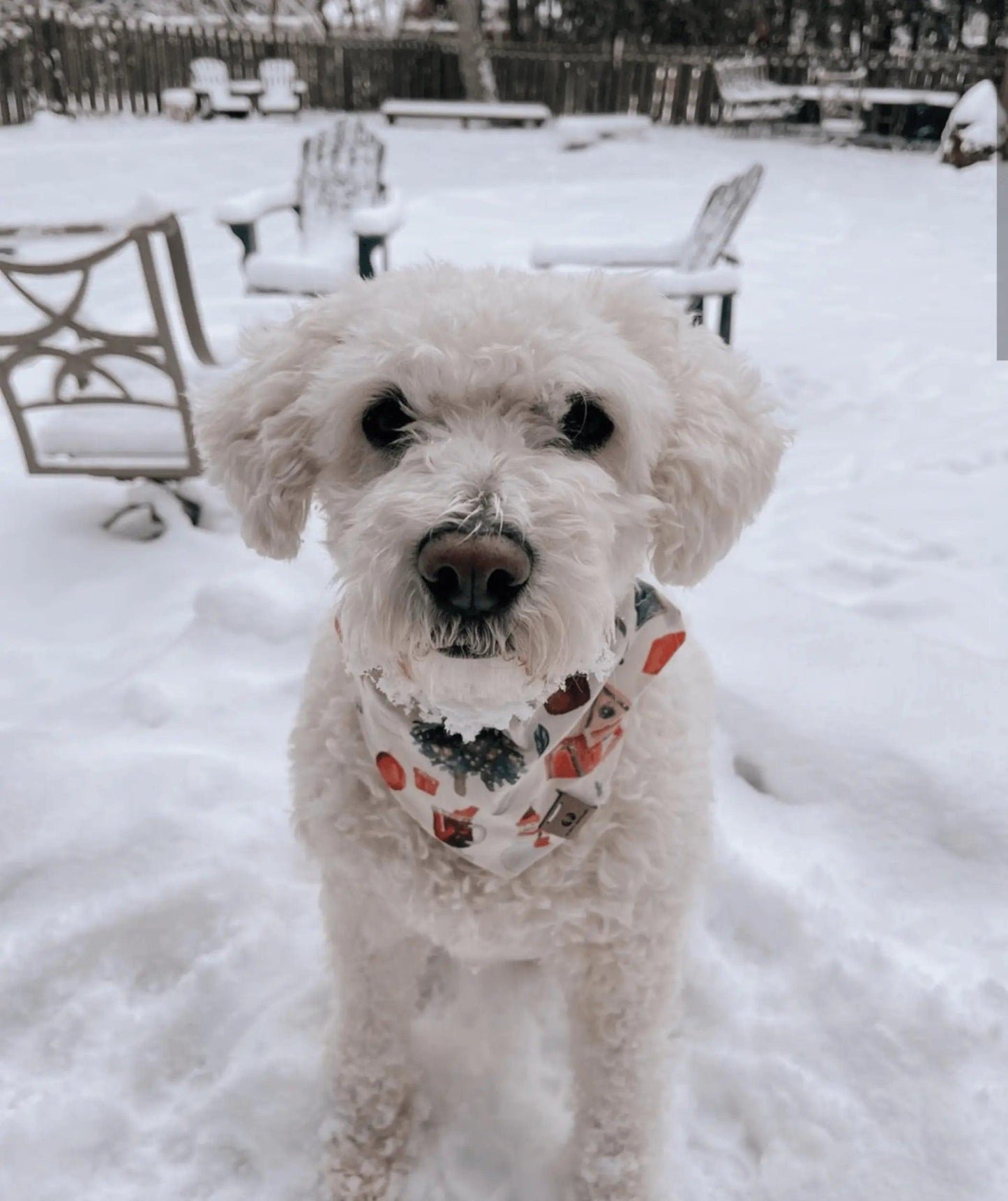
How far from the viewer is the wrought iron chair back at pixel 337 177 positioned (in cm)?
686

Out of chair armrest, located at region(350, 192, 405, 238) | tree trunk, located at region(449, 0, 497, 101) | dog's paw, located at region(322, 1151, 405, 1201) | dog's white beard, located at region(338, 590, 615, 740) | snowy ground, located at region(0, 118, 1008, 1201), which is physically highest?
tree trunk, located at region(449, 0, 497, 101)

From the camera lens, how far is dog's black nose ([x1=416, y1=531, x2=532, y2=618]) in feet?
4.08

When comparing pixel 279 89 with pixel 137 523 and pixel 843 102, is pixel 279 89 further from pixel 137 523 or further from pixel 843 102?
pixel 137 523

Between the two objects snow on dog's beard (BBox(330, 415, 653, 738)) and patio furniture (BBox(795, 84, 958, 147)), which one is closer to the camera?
snow on dog's beard (BBox(330, 415, 653, 738))

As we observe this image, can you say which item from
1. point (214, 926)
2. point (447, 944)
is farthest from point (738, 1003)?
point (214, 926)

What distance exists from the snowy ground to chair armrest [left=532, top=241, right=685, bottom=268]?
75.6 inches

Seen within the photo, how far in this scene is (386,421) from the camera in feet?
5.13

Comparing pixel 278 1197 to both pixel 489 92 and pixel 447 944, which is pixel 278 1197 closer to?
pixel 447 944

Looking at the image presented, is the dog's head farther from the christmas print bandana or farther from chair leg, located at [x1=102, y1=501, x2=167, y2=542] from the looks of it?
chair leg, located at [x1=102, y1=501, x2=167, y2=542]

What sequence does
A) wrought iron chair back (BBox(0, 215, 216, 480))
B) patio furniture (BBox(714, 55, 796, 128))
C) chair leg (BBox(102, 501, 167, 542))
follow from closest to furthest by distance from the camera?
wrought iron chair back (BBox(0, 215, 216, 480)), chair leg (BBox(102, 501, 167, 542)), patio furniture (BBox(714, 55, 796, 128))

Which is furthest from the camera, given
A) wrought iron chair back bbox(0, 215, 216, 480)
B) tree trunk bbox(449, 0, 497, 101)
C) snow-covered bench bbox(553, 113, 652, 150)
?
tree trunk bbox(449, 0, 497, 101)

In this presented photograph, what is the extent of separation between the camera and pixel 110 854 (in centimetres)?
235

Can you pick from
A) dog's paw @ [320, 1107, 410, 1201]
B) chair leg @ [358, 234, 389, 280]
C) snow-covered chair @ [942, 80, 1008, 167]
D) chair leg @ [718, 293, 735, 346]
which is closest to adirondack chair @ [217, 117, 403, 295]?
chair leg @ [358, 234, 389, 280]

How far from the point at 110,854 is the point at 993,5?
23.4 m
